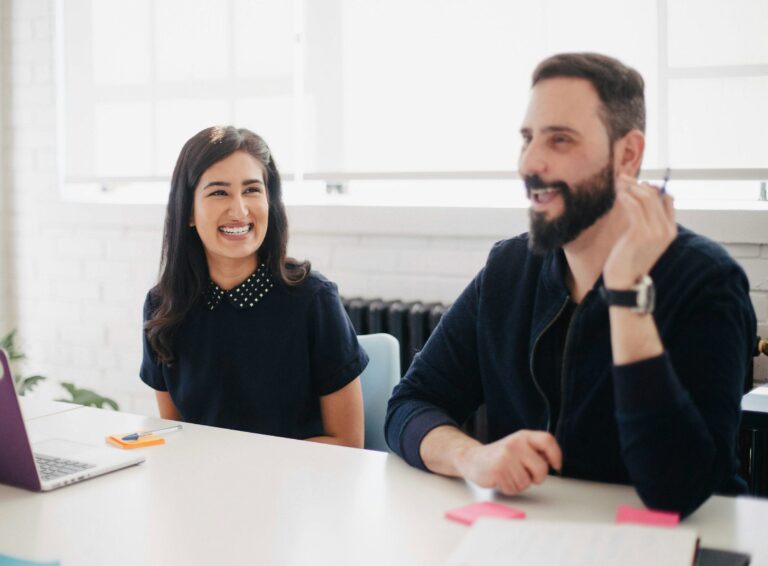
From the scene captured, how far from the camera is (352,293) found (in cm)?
328

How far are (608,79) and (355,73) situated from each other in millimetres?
1710

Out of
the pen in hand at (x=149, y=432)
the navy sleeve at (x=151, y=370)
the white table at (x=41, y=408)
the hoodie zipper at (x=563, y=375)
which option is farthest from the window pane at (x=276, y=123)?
the hoodie zipper at (x=563, y=375)

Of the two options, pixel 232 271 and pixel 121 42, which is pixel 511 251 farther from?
pixel 121 42

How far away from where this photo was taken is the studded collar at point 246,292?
2197mm

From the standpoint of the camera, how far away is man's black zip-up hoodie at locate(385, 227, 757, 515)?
133 centimetres

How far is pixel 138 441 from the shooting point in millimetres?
1782

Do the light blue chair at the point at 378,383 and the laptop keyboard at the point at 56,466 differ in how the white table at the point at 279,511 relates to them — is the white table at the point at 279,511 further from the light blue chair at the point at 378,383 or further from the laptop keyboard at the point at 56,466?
the light blue chair at the point at 378,383

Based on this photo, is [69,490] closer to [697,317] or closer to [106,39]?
[697,317]

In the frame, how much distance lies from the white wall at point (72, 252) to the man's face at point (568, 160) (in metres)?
1.62

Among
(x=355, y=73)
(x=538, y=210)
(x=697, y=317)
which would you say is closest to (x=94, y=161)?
(x=355, y=73)

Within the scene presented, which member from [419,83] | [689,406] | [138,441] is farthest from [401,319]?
[689,406]

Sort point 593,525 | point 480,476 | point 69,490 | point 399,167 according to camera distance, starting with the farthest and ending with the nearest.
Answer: point 399,167 → point 69,490 → point 480,476 → point 593,525

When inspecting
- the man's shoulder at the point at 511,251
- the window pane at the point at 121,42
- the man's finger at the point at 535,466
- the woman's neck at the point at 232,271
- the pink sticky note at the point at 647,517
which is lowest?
the pink sticky note at the point at 647,517

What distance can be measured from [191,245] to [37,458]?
729 millimetres
